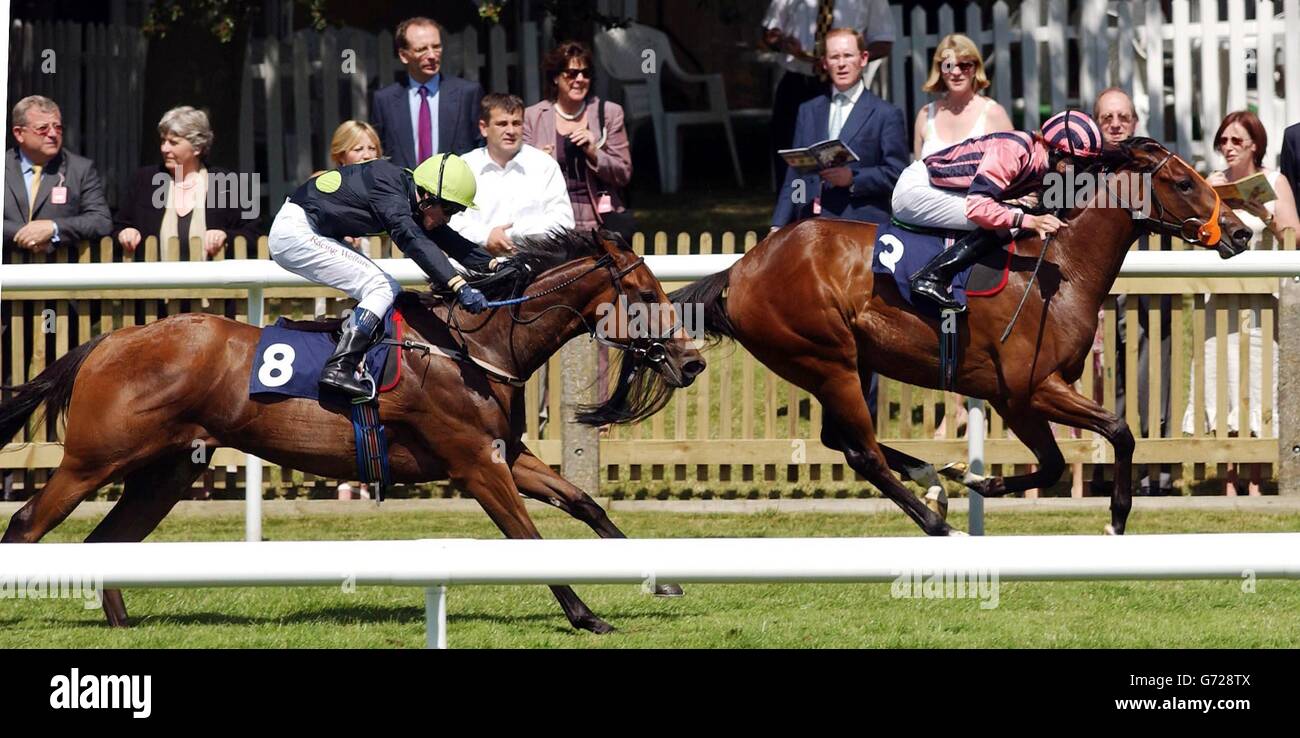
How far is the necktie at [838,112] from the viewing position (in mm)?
8570

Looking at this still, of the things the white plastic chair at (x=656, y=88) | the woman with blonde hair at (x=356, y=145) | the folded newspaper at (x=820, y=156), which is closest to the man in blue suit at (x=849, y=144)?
the folded newspaper at (x=820, y=156)

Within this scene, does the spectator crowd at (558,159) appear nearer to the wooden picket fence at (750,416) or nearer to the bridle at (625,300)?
the wooden picket fence at (750,416)

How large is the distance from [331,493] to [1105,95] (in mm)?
3962

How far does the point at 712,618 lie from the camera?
20.3 feet

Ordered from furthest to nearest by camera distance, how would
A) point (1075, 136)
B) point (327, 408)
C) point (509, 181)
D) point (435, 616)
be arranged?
point (509, 181), point (1075, 136), point (327, 408), point (435, 616)

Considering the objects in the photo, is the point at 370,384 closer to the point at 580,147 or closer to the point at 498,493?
the point at 498,493

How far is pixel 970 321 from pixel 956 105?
1753 mm

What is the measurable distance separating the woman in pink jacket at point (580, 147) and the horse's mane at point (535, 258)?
250 centimetres

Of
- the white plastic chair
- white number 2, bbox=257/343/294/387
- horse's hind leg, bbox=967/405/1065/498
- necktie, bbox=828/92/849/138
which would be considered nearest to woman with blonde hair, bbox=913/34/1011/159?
necktie, bbox=828/92/849/138

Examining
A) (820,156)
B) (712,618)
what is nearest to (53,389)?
(712,618)
